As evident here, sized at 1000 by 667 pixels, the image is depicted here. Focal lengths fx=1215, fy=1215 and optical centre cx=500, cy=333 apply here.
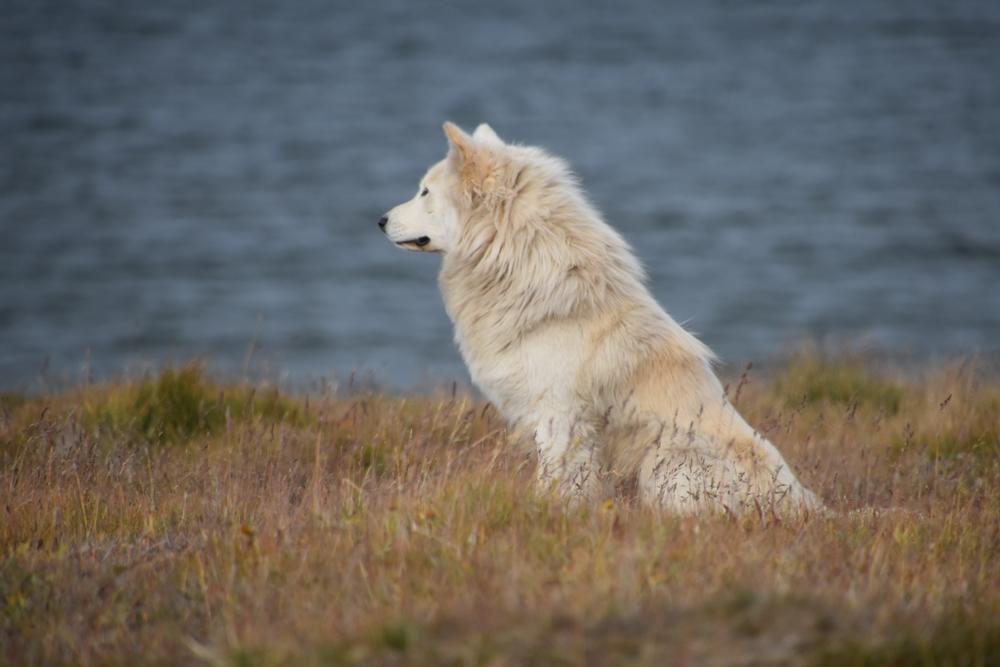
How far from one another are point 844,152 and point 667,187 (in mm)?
12707

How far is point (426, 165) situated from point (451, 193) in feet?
156

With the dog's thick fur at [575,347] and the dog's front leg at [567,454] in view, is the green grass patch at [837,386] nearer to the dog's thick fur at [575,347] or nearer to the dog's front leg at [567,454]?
the dog's thick fur at [575,347]

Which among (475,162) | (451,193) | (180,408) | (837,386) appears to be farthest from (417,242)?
(837,386)

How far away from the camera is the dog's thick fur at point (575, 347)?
19.6 ft

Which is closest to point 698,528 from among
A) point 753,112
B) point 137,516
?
point 137,516

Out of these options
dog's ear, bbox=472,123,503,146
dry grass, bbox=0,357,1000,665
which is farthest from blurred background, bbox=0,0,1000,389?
dog's ear, bbox=472,123,503,146

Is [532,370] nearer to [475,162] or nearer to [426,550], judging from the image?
[475,162]

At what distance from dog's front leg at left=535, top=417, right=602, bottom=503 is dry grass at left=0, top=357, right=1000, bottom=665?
0.43ft

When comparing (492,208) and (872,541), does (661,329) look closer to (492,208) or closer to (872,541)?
(492,208)

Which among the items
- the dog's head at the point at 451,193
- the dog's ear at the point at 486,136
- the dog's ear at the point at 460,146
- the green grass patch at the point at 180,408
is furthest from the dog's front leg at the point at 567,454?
the green grass patch at the point at 180,408

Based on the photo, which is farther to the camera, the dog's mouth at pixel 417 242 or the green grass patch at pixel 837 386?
Answer: the green grass patch at pixel 837 386

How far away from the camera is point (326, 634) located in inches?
147

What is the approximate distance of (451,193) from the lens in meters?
6.57

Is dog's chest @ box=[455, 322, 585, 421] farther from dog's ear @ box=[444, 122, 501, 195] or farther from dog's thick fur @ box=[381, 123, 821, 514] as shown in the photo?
dog's ear @ box=[444, 122, 501, 195]
